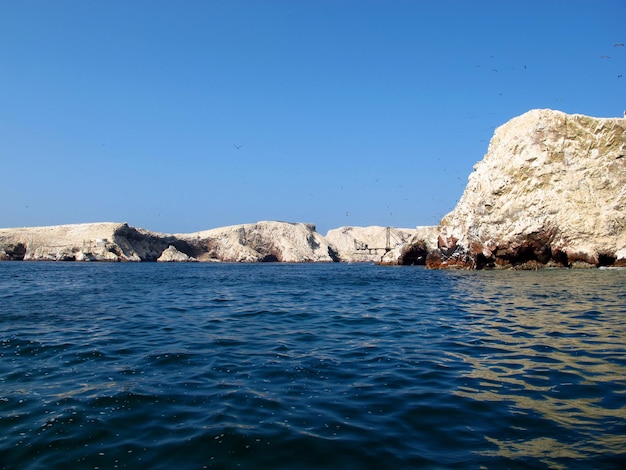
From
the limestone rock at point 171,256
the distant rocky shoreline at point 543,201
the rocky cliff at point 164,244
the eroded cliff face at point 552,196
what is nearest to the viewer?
the eroded cliff face at point 552,196

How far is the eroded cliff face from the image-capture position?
41000mm

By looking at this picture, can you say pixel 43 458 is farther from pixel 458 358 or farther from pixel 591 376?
pixel 591 376

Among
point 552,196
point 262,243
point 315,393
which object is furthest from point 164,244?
point 315,393

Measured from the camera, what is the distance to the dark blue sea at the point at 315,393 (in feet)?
16.6

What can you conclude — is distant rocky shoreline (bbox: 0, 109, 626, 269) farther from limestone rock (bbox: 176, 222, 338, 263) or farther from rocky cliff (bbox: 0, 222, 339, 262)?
limestone rock (bbox: 176, 222, 338, 263)

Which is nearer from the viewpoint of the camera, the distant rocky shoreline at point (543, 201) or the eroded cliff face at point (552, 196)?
the eroded cliff face at point (552, 196)

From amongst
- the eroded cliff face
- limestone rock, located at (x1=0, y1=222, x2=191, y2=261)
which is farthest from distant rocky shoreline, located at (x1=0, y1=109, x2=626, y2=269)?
limestone rock, located at (x1=0, y1=222, x2=191, y2=261)

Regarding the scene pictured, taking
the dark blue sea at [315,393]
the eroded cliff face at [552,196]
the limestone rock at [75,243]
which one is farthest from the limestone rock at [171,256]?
the dark blue sea at [315,393]

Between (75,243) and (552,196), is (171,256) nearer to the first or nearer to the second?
(75,243)

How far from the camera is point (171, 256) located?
133 metres

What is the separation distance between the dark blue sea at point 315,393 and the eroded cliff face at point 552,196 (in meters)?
31.5

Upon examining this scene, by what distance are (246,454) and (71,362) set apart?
627cm

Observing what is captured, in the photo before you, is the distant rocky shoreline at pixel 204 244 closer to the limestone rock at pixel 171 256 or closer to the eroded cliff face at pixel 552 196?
the limestone rock at pixel 171 256

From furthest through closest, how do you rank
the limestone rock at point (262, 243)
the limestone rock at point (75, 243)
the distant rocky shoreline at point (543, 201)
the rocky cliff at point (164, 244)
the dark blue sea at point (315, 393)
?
the limestone rock at point (262, 243) → the rocky cliff at point (164, 244) → the limestone rock at point (75, 243) → the distant rocky shoreline at point (543, 201) → the dark blue sea at point (315, 393)
